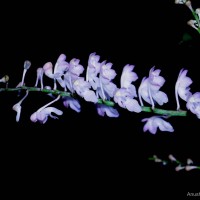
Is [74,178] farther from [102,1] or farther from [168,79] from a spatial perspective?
[102,1]

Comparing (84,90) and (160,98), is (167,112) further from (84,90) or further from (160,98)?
(84,90)

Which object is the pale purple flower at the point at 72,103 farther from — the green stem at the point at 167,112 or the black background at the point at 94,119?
the black background at the point at 94,119

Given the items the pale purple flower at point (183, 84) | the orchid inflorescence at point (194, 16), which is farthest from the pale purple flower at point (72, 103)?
the orchid inflorescence at point (194, 16)

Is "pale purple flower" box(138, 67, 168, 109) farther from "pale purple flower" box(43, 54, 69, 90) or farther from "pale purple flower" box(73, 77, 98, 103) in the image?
"pale purple flower" box(43, 54, 69, 90)

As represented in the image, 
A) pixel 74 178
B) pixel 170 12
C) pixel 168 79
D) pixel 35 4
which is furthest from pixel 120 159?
pixel 35 4

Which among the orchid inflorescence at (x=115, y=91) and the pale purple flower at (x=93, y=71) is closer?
the orchid inflorescence at (x=115, y=91)

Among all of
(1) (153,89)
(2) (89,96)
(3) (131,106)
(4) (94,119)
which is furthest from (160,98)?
(4) (94,119)

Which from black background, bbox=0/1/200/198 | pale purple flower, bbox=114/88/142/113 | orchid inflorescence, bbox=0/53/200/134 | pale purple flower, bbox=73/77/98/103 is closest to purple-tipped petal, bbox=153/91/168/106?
orchid inflorescence, bbox=0/53/200/134
